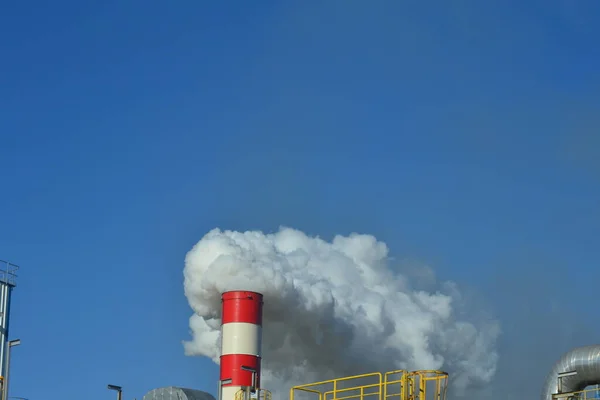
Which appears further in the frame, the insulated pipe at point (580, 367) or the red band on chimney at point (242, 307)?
the red band on chimney at point (242, 307)

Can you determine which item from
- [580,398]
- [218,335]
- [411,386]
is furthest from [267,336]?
[580,398]

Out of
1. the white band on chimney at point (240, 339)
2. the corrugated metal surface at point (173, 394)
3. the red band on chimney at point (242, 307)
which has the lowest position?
the corrugated metal surface at point (173, 394)

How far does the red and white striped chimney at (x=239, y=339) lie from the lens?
36.2 meters

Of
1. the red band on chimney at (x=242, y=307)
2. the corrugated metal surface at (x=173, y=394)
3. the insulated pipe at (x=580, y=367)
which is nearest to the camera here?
the insulated pipe at (x=580, y=367)

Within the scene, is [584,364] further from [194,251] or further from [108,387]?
[194,251]

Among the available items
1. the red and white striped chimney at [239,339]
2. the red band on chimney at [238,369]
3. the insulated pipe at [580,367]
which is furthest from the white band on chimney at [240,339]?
the insulated pipe at [580,367]

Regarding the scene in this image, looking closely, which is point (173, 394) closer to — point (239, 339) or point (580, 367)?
point (239, 339)

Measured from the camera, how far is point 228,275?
131 feet

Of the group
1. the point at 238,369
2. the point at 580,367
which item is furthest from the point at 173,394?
the point at 580,367

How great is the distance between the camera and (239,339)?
3684 centimetres

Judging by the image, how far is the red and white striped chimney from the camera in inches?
1427

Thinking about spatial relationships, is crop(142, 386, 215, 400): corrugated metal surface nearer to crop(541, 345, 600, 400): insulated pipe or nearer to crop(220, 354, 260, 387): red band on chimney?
crop(220, 354, 260, 387): red band on chimney

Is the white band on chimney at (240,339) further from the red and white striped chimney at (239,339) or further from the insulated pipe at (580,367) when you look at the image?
the insulated pipe at (580,367)

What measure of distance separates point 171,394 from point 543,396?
11138 millimetres
